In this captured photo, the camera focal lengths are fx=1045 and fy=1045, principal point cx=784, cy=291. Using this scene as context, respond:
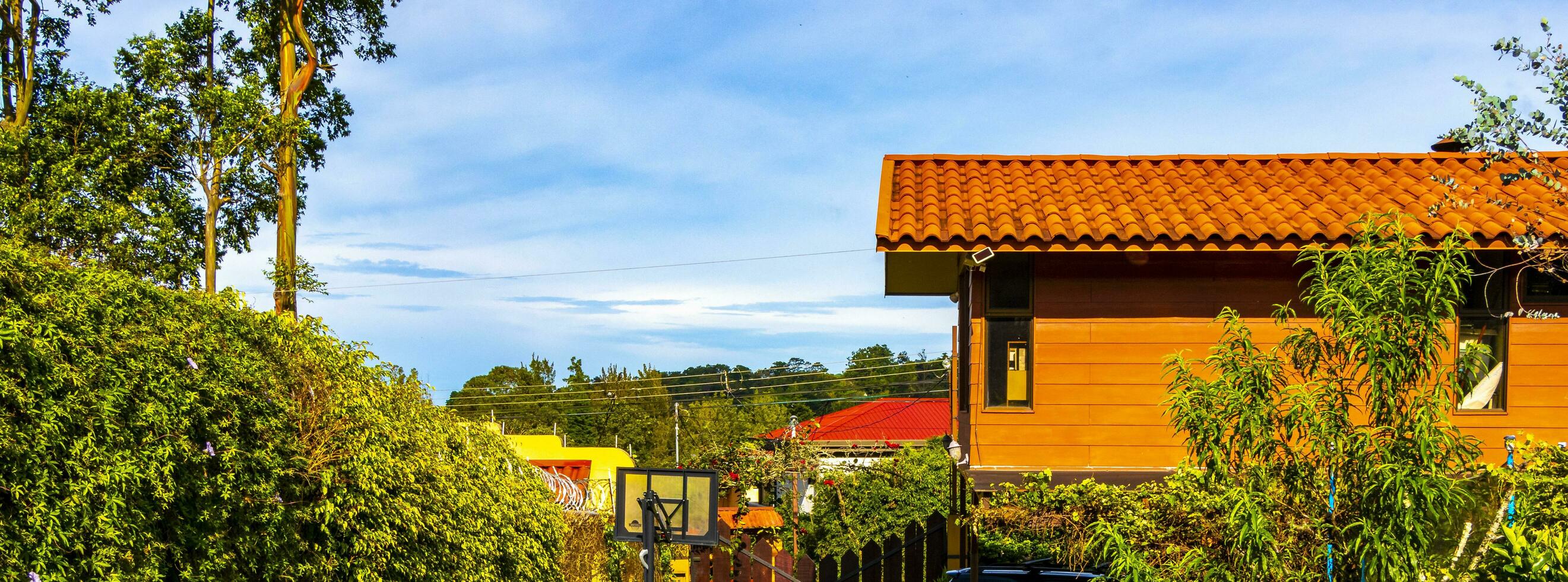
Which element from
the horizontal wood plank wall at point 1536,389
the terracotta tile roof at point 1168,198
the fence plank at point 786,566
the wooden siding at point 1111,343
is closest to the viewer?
the terracotta tile roof at point 1168,198

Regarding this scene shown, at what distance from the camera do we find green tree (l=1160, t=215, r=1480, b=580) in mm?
4840

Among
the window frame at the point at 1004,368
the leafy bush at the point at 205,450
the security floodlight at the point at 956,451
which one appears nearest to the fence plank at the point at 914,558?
the security floodlight at the point at 956,451

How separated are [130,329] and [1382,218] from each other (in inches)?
261

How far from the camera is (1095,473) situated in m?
9.32

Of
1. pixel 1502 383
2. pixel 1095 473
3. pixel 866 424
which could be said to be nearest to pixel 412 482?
pixel 1095 473

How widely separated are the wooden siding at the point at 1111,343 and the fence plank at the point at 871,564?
7.25ft

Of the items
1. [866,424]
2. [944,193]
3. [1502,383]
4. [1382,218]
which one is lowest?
[866,424]

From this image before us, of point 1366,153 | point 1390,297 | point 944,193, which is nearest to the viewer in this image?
point 1390,297

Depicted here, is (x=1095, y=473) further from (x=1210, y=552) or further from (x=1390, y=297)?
(x=1390, y=297)

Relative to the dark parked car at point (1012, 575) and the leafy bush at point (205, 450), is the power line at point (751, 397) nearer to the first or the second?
the dark parked car at point (1012, 575)

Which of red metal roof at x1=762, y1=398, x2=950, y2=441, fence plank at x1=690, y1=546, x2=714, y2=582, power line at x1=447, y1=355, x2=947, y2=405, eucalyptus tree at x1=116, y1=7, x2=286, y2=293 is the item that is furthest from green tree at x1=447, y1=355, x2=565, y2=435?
fence plank at x1=690, y1=546, x2=714, y2=582

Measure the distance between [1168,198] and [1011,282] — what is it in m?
1.89

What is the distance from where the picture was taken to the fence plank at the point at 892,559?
11125mm

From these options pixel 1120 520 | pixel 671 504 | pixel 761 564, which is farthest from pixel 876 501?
pixel 671 504
